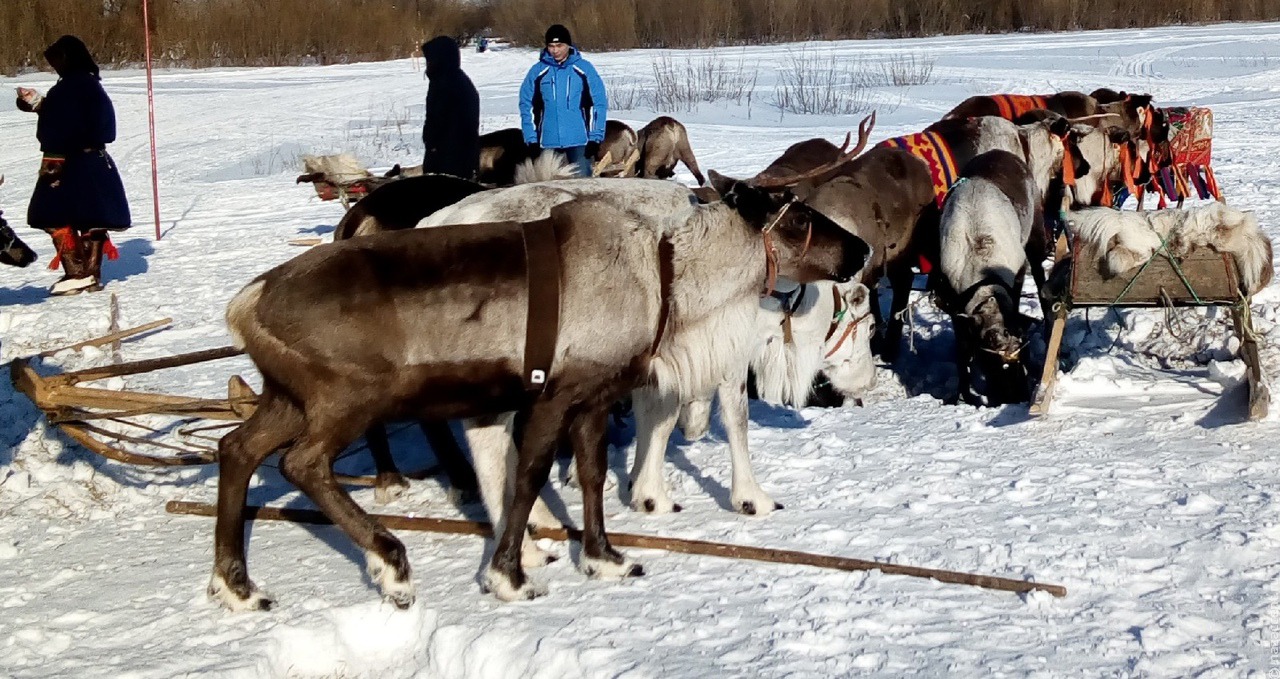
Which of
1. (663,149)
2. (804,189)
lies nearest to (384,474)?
(804,189)

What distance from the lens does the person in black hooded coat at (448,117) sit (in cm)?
1002

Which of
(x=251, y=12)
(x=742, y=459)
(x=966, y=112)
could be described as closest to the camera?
(x=742, y=459)

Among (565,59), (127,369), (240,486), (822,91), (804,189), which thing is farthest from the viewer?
(822,91)

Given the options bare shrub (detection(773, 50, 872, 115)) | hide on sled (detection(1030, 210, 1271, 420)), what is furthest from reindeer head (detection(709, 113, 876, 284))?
bare shrub (detection(773, 50, 872, 115))

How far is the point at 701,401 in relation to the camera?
6.63m

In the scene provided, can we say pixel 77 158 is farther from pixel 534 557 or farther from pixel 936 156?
pixel 534 557

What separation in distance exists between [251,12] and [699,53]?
53.4ft

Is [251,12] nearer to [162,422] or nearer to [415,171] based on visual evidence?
[415,171]

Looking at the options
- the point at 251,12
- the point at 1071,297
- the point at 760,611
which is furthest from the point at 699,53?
the point at 760,611

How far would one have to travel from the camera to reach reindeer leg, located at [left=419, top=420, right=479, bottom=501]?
618cm

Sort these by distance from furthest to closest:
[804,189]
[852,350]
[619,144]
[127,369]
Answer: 1. [619,144]
2. [804,189]
3. [852,350]
4. [127,369]

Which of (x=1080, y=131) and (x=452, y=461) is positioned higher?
(x=1080, y=131)

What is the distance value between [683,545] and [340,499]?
1.42 meters

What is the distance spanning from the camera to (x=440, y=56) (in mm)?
10141
